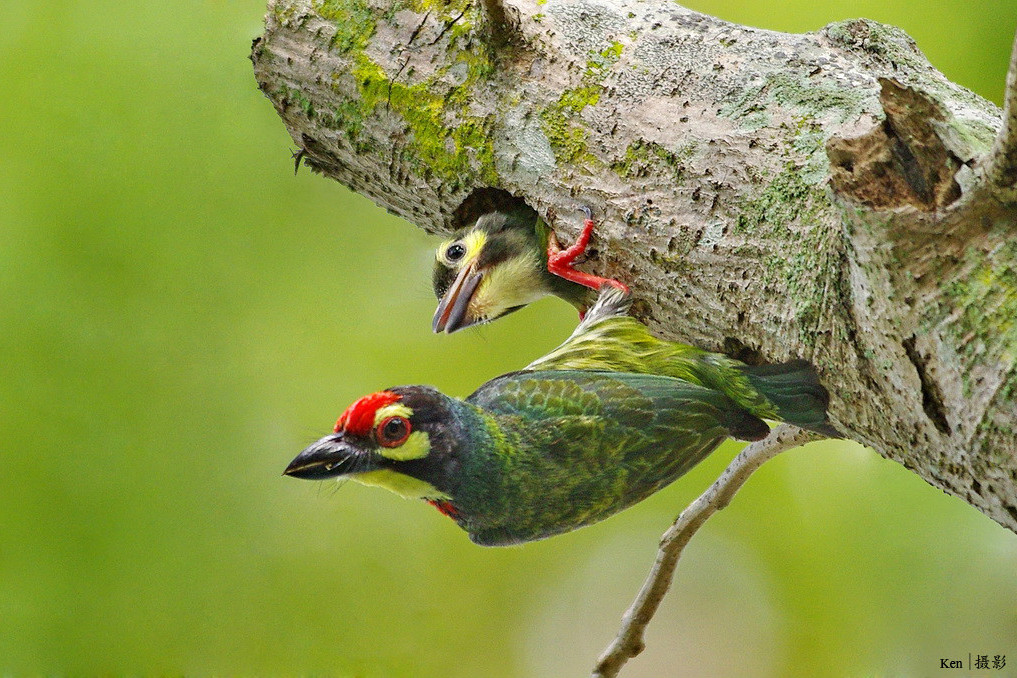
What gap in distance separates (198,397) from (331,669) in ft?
4.11

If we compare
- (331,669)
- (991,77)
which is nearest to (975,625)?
(991,77)

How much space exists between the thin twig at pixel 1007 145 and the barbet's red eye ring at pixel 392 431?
1015 millimetres

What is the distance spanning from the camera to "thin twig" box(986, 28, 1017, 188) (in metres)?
1.08

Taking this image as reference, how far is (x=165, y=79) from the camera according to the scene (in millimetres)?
3756

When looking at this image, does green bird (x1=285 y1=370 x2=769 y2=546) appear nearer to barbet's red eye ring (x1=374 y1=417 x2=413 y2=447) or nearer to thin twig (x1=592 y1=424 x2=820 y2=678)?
barbet's red eye ring (x1=374 y1=417 x2=413 y2=447)

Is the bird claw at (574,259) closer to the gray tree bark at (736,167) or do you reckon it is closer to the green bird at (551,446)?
the gray tree bark at (736,167)

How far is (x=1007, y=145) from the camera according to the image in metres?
1.14

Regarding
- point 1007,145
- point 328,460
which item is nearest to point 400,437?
point 328,460

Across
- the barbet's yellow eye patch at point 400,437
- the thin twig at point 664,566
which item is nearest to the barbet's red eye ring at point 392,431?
the barbet's yellow eye patch at point 400,437

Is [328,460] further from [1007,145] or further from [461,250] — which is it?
[1007,145]

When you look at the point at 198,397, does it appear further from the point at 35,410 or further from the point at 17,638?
the point at 17,638

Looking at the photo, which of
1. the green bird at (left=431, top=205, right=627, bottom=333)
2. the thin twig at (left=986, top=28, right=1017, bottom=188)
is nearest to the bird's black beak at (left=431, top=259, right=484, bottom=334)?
the green bird at (left=431, top=205, right=627, bottom=333)

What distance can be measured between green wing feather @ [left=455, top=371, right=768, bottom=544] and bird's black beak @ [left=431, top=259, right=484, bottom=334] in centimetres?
47

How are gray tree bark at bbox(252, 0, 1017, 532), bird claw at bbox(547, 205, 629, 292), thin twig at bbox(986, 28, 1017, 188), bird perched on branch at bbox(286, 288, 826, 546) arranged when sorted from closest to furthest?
1. thin twig at bbox(986, 28, 1017, 188)
2. gray tree bark at bbox(252, 0, 1017, 532)
3. bird perched on branch at bbox(286, 288, 826, 546)
4. bird claw at bbox(547, 205, 629, 292)
